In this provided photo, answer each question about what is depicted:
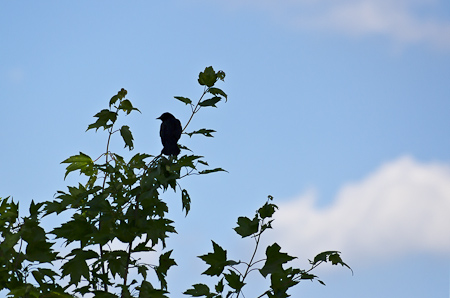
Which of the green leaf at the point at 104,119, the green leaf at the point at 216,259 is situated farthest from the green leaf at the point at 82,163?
the green leaf at the point at 216,259

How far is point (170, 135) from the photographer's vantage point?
22.3 ft

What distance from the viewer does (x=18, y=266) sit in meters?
5.41

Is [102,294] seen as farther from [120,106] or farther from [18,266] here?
[120,106]

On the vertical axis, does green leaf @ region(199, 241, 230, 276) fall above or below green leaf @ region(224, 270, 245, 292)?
above

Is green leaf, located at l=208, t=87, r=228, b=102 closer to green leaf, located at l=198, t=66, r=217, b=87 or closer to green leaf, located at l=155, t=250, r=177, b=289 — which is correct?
green leaf, located at l=198, t=66, r=217, b=87

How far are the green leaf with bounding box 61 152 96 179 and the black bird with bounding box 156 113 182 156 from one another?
2.74ft

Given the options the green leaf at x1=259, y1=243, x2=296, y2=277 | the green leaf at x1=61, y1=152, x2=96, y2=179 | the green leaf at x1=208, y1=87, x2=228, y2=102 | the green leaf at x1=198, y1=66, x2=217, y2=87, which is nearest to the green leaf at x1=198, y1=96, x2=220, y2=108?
the green leaf at x1=208, y1=87, x2=228, y2=102

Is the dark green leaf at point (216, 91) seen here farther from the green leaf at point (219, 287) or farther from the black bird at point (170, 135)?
the green leaf at point (219, 287)

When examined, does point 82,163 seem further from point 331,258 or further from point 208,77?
point 331,258

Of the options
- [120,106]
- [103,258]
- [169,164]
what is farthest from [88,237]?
[120,106]

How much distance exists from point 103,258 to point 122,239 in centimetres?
26

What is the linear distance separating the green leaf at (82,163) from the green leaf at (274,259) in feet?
6.89

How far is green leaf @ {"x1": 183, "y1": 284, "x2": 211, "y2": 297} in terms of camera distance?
16.1 ft

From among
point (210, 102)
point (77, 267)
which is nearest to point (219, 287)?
point (77, 267)
